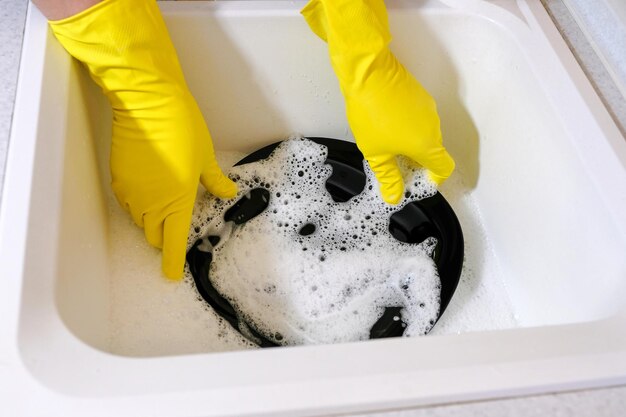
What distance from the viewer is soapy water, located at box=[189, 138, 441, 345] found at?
1.00 m

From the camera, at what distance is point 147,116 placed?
91cm

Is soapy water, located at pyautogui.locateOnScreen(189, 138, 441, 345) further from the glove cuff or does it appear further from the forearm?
the forearm

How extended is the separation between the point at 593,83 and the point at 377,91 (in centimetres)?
35

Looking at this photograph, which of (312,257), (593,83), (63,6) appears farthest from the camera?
(312,257)

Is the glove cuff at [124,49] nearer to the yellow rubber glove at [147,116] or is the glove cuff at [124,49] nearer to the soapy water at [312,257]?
the yellow rubber glove at [147,116]

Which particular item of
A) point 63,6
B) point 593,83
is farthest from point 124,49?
point 593,83

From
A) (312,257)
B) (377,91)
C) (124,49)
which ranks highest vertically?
(124,49)

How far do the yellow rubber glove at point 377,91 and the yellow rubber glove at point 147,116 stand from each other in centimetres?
26

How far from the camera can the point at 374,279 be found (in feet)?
3.44

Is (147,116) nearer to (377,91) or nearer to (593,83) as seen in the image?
(377,91)

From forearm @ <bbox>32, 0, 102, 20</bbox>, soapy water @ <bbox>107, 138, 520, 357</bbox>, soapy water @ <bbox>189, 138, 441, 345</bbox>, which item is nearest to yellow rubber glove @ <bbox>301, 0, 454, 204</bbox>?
soapy water @ <bbox>189, 138, 441, 345</bbox>

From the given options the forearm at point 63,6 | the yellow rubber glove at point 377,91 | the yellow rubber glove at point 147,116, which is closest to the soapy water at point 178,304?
the yellow rubber glove at point 147,116

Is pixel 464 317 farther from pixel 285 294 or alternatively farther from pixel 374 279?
pixel 285 294

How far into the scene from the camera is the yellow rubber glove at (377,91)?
0.97 meters
